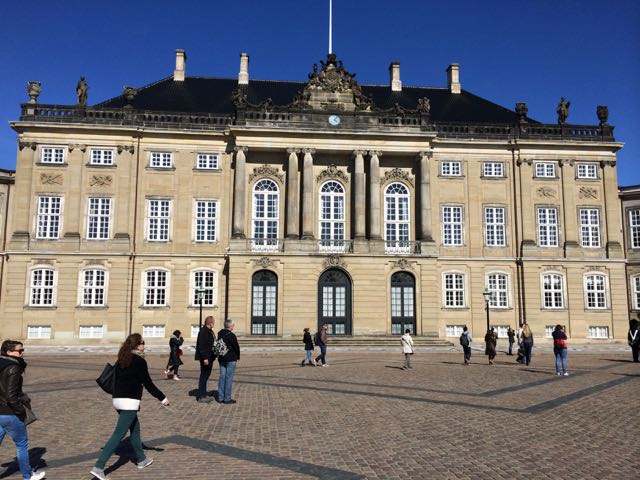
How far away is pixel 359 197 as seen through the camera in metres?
38.3

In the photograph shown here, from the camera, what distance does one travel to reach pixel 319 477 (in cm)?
755

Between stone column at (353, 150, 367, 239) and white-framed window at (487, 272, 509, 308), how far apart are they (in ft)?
33.3

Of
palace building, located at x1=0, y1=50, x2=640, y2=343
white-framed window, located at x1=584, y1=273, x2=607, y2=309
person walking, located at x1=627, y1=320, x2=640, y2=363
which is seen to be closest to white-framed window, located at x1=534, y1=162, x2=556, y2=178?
palace building, located at x1=0, y1=50, x2=640, y2=343

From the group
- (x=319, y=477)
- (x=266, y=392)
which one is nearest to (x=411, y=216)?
(x=266, y=392)

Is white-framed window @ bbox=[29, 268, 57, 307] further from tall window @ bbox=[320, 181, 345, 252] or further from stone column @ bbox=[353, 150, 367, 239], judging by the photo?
stone column @ bbox=[353, 150, 367, 239]

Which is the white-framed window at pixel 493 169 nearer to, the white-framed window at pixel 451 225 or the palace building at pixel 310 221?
the palace building at pixel 310 221

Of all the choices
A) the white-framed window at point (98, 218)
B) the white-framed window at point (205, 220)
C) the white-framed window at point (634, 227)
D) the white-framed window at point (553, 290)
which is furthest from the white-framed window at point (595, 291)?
the white-framed window at point (98, 218)

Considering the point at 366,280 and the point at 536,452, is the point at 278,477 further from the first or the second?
the point at 366,280

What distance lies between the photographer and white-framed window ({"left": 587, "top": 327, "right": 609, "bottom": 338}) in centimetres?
3912

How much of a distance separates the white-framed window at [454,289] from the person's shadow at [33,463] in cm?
3353

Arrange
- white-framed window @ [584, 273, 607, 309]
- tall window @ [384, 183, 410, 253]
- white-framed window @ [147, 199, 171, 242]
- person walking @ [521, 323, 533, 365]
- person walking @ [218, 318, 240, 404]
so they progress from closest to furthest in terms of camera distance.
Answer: person walking @ [218, 318, 240, 404]
person walking @ [521, 323, 533, 365]
white-framed window @ [147, 199, 171, 242]
tall window @ [384, 183, 410, 253]
white-framed window @ [584, 273, 607, 309]

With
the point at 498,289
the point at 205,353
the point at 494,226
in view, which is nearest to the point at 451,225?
the point at 494,226

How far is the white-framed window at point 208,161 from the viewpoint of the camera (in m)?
39.5

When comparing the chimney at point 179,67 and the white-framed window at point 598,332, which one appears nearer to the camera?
the white-framed window at point 598,332
